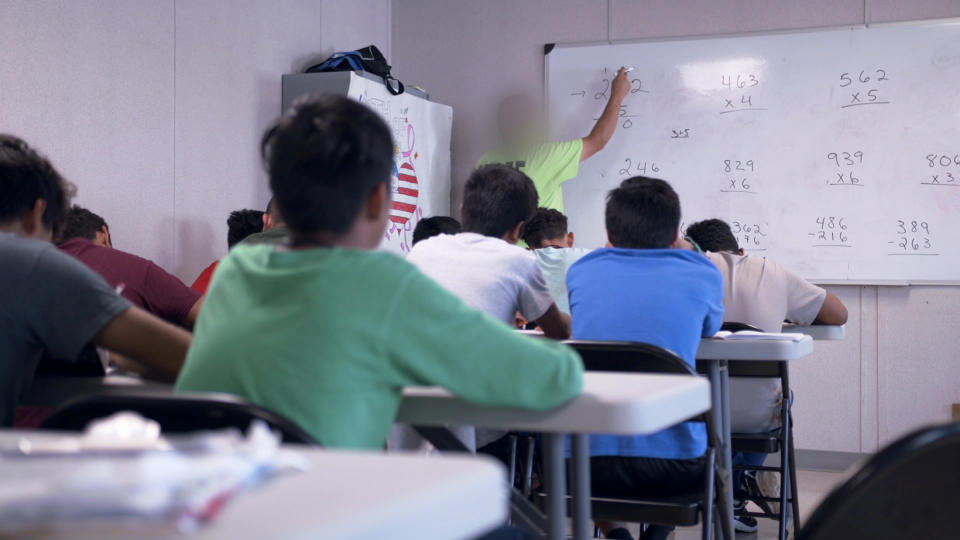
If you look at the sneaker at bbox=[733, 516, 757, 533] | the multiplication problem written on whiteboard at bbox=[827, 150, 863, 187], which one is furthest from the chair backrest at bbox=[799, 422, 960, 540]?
the multiplication problem written on whiteboard at bbox=[827, 150, 863, 187]

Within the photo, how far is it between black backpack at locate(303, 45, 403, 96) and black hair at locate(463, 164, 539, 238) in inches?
82.8

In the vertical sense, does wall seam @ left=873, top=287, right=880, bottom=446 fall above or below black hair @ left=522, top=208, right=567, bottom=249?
below

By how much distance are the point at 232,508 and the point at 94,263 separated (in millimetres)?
2145

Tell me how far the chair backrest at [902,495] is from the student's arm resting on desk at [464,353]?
0.38 meters

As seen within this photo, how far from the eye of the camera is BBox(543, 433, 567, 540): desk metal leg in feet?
4.49

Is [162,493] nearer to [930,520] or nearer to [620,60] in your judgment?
[930,520]

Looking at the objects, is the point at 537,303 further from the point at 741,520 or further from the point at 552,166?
the point at 552,166

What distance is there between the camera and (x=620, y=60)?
17.0ft

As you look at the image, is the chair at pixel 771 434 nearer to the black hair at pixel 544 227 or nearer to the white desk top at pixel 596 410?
the black hair at pixel 544 227

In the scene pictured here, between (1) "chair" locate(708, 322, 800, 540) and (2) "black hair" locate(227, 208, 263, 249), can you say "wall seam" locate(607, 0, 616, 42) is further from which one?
(1) "chair" locate(708, 322, 800, 540)

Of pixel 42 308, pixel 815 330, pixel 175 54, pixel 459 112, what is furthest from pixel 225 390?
pixel 459 112

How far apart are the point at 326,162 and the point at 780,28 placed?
420cm

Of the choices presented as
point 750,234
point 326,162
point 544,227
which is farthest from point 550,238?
point 326,162

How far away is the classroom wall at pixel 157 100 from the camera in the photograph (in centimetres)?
326
